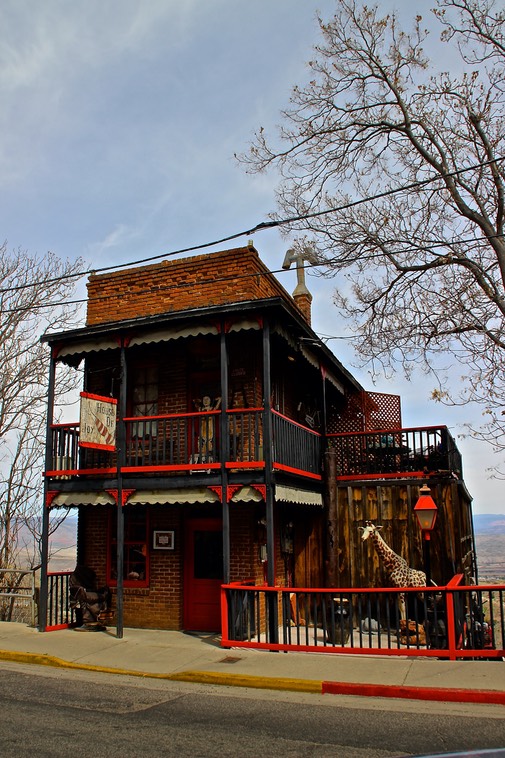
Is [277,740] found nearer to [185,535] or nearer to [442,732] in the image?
[442,732]

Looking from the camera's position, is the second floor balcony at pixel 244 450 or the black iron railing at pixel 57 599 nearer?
the second floor balcony at pixel 244 450

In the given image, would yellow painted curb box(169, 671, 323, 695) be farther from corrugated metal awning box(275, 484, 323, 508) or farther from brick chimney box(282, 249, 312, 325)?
brick chimney box(282, 249, 312, 325)

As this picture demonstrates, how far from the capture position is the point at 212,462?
12.2 meters

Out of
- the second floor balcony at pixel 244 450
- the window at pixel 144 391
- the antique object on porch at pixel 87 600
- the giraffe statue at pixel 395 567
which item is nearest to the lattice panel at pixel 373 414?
the second floor balcony at pixel 244 450

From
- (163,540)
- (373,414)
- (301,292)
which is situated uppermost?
(301,292)

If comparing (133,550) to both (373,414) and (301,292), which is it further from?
(301,292)

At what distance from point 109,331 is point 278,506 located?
5.01m

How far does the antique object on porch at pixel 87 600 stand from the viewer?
42.1ft

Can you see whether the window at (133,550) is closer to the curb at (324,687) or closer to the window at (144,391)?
the window at (144,391)

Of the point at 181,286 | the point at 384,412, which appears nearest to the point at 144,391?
the point at 181,286

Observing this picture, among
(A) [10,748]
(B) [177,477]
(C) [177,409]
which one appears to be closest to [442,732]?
(A) [10,748]

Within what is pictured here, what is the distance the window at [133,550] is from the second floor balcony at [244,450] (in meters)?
1.13

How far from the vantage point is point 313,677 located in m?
8.58

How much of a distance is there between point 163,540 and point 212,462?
8.26 feet
